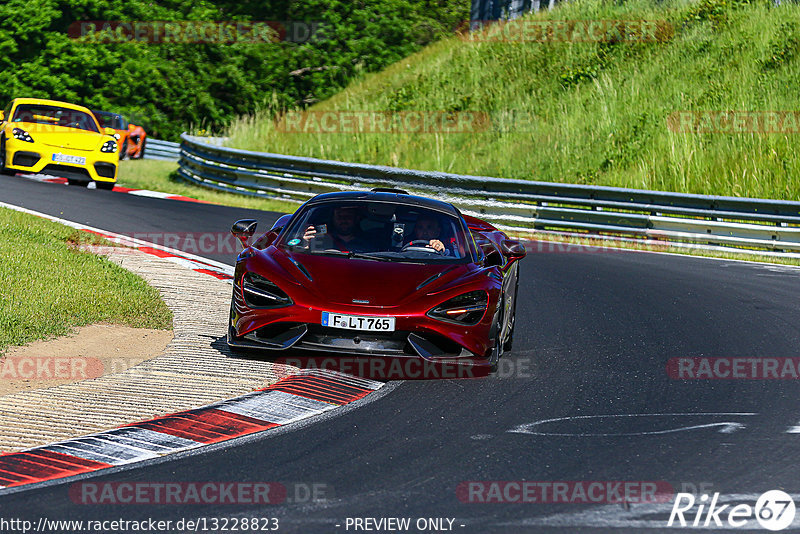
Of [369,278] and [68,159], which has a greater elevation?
[68,159]

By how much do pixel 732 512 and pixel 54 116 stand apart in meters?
19.2

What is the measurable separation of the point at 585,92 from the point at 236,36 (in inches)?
554

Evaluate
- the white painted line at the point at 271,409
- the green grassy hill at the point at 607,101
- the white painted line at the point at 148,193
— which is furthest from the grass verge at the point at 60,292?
the green grassy hill at the point at 607,101

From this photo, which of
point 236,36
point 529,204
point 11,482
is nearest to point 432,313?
point 11,482

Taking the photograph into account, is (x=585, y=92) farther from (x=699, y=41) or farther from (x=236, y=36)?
(x=236, y=36)

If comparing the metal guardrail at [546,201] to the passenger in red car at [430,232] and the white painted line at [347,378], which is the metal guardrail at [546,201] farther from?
the white painted line at [347,378]

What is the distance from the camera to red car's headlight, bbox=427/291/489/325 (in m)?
7.86

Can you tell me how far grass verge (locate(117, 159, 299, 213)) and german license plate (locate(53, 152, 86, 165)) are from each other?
2.17 meters

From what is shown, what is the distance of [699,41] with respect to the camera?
29094 millimetres

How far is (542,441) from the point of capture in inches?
249

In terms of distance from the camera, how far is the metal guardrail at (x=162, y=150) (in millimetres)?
34312
